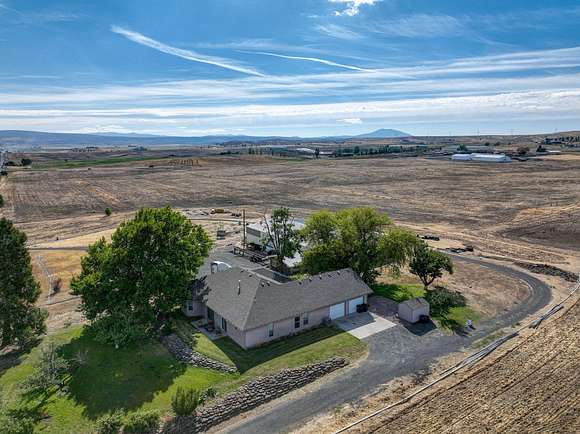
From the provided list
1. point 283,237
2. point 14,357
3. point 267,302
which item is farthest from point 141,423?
point 283,237

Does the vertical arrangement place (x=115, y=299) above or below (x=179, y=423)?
above

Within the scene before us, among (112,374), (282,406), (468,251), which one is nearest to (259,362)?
(282,406)

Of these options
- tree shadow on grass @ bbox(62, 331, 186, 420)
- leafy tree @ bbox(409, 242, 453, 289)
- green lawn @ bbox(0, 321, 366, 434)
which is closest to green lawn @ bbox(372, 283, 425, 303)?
leafy tree @ bbox(409, 242, 453, 289)

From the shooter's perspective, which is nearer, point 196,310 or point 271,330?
point 271,330

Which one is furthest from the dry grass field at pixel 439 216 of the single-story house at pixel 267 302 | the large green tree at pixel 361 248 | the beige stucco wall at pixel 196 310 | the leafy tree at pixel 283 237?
the leafy tree at pixel 283 237

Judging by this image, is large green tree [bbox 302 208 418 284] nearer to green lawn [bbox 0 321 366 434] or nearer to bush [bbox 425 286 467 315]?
bush [bbox 425 286 467 315]

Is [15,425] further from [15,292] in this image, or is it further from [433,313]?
[433,313]

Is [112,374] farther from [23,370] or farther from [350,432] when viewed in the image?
[350,432]
